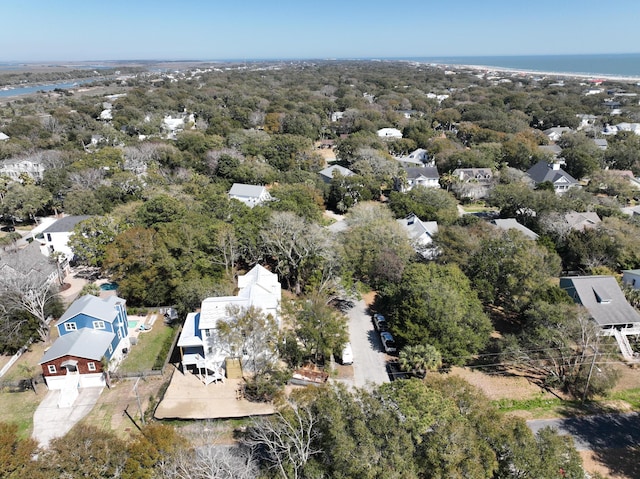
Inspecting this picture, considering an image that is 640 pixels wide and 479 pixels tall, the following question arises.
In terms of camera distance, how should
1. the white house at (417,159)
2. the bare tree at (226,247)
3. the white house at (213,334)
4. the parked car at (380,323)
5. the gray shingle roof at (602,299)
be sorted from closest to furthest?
the white house at (213,334), the gray shingle roof at (602,299), the parked car at (380,323), the bare tree at (226,247), the white house at (417,159)

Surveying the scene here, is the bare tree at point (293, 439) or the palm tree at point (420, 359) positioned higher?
the bare tree at point (293, 439)

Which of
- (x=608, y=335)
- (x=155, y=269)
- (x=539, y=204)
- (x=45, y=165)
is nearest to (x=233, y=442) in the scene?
(x=155, y=269)

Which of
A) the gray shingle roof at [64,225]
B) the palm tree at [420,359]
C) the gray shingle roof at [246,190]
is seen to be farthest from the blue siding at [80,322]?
the gray shingle roof at [246,190]

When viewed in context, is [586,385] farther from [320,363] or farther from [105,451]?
[105,451]

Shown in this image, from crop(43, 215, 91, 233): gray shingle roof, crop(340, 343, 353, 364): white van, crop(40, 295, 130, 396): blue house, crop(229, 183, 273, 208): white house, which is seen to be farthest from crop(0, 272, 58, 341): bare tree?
crop(229, 183, 273, 208): white house

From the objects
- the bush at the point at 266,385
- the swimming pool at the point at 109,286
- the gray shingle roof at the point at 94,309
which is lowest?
the swimming pool at the point at 109,286

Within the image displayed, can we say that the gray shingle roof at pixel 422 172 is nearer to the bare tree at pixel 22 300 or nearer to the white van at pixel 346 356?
the white van at pixel 346 356

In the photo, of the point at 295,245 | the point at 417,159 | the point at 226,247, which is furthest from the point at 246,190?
the point at 417,159
